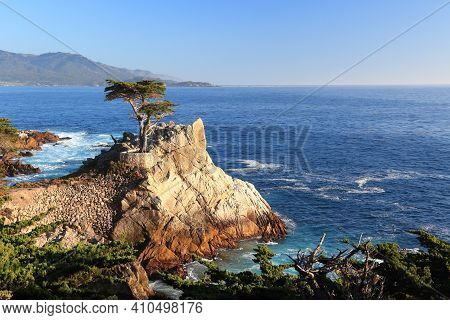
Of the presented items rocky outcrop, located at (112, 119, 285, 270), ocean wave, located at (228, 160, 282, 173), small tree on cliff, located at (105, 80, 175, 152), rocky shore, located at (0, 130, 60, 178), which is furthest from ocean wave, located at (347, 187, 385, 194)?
rocky shore, located at (0, 130, 60, 178)

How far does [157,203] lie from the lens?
29016 mm

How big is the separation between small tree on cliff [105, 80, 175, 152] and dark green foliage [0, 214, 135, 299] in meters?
16.3

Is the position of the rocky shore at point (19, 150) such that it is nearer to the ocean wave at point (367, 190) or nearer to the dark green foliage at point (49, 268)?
the dark green foliage at point (49, 268)

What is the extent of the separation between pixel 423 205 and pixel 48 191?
3253cm

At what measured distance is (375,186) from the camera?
145 ft

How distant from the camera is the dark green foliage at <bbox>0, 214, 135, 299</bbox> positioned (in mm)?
12430

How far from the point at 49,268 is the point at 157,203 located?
15.3m

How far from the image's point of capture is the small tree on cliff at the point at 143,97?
3130cm

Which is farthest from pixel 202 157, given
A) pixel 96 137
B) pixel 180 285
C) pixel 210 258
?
pixel 96 137

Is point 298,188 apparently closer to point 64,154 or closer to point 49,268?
point 49,268

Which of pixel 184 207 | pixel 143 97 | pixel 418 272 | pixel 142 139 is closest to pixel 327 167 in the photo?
pixel 184 207

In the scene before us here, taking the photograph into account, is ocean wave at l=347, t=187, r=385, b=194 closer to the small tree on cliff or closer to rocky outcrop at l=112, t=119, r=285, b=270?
rocky outcrop at l=112, t=119, r=285, b=270

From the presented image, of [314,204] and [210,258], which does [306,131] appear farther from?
[210,258]

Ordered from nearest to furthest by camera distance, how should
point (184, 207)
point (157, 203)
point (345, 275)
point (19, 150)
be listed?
point (345, 275) → point (157, 203) → point (184, 207) → point (19, 150)
